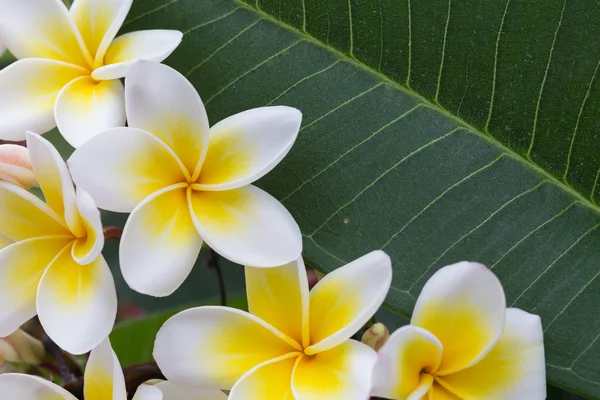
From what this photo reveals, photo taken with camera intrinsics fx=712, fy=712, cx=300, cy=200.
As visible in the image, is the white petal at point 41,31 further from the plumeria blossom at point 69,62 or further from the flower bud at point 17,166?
the flower bud at point 17,166

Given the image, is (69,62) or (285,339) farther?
(69,62)

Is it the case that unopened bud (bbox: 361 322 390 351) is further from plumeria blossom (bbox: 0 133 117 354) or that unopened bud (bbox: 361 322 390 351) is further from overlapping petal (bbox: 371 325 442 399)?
plumeria blossom (bbox: 0 133 117 354)

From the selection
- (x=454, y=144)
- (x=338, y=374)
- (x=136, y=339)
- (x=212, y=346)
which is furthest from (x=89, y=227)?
(x=136, y=339)

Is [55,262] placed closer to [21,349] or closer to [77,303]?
[77,303]

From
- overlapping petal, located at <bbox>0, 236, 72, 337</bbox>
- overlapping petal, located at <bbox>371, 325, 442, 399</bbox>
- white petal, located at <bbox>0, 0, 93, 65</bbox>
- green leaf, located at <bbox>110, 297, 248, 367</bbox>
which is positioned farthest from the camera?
green leaf, located at <bbox>110, 297, 248, 367</bbox>

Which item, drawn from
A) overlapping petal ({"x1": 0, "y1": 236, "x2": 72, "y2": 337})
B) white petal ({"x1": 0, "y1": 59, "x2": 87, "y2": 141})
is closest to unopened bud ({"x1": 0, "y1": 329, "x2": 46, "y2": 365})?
overlapping petal ({"x1": 0, "y1": 236, "x2": 72, "y2": 337})

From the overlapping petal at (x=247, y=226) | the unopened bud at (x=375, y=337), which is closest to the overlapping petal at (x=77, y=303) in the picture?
the overlapping petal at (x=247, y=226)

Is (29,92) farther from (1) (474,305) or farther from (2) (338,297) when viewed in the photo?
(1) (474,305)
